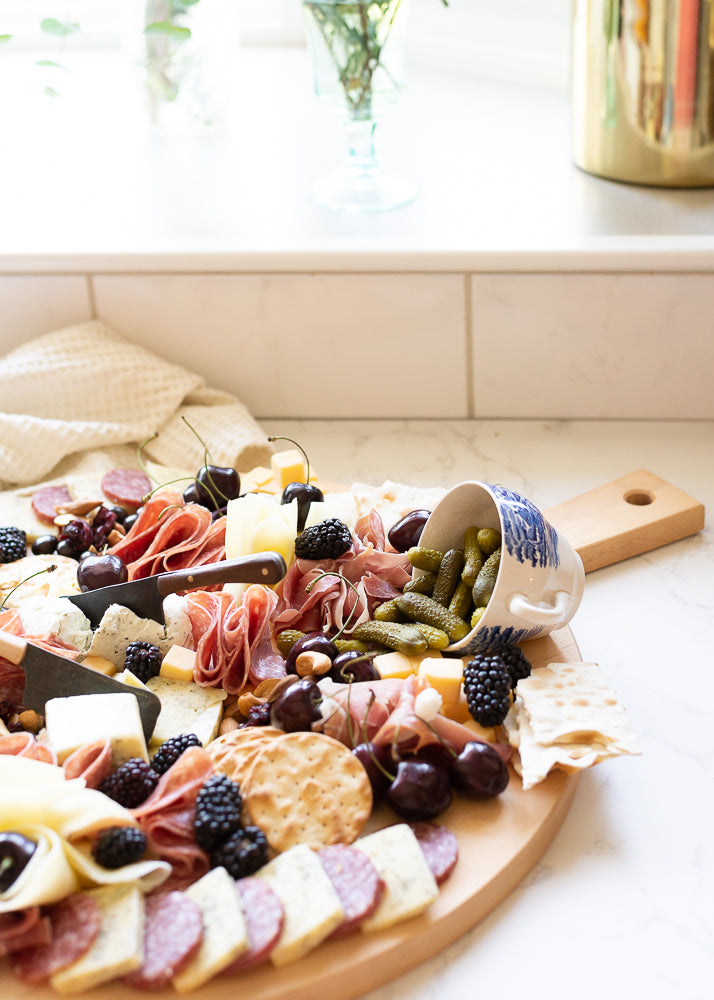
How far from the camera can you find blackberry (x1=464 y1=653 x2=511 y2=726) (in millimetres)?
942

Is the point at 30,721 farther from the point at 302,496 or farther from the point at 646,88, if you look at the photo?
the point at 646,88

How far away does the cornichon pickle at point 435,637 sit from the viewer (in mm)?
1024

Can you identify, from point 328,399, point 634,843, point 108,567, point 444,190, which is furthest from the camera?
point 444,190

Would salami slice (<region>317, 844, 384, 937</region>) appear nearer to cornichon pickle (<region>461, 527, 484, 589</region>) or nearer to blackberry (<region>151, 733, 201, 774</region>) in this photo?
blackberry (<region>151, 733, 201, 774</region>)

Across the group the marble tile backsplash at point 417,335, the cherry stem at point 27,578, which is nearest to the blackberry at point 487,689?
the cherry stem at point 27,578

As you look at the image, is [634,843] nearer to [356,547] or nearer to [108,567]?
[356,547]

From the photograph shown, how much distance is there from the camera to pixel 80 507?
1304 millimetres

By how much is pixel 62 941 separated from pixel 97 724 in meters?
0.19

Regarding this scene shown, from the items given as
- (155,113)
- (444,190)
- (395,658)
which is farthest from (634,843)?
(155,113)

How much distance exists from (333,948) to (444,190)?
47.0 inches

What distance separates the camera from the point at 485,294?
146cm

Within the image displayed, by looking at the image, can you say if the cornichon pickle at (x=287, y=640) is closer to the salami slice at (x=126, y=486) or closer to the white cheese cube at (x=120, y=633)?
the white cheese cube at (x=120, y=633)

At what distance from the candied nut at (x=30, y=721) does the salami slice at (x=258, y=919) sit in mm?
269

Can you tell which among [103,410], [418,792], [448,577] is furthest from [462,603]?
[103,410]
